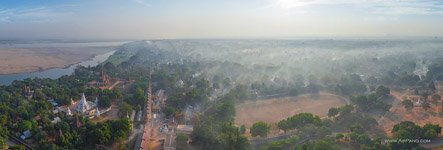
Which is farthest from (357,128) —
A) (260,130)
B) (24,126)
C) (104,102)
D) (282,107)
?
(24,126)

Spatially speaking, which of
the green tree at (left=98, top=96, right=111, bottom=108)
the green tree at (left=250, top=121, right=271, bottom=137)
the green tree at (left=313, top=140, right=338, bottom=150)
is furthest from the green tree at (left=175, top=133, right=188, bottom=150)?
the green tree at (left=98, top=96, right=111, bottom=108)

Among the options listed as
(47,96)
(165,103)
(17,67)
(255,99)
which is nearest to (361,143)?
(255,99)

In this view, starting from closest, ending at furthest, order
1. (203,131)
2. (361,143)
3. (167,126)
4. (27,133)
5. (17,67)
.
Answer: (361,143) < (203,131) < (27,133) < (167,126) < (17,67)

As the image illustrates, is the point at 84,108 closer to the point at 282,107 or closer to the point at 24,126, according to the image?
the point at 24,126

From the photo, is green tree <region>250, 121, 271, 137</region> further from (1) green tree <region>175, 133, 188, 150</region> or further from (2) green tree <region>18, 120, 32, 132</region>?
(2) green tree <region>18, 120, 32, 132</region>

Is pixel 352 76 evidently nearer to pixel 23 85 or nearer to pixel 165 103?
pixel 165 103

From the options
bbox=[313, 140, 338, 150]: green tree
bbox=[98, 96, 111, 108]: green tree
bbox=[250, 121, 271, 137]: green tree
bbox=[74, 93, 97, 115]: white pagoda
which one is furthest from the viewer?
bbox=[98, 96, 111, 108]: green tree

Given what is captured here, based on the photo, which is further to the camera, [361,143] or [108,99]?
[108,99]

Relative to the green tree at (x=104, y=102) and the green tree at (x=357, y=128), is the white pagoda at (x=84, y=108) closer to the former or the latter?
the green tree at (x=104, y=102)
